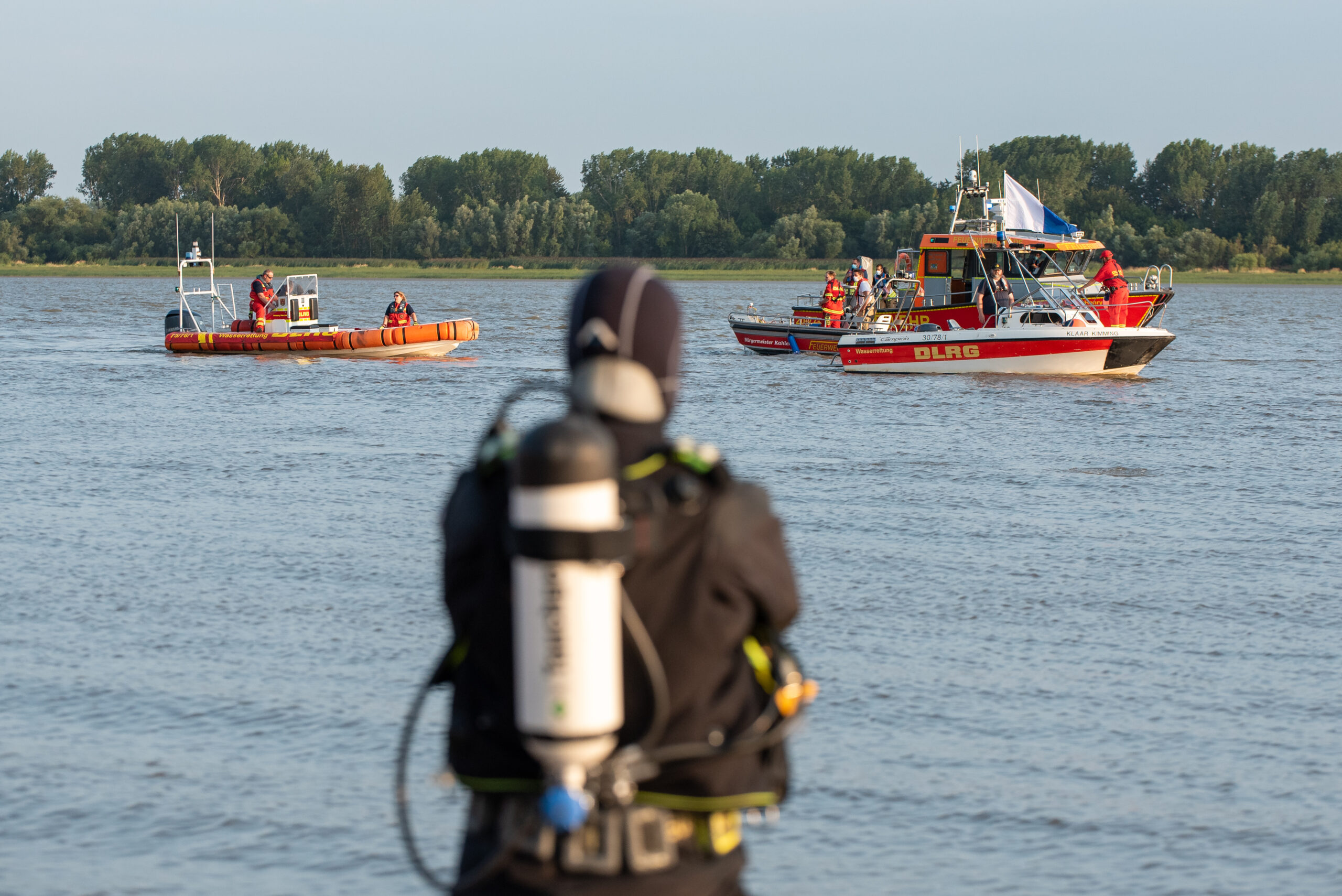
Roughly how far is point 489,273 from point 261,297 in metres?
75.0

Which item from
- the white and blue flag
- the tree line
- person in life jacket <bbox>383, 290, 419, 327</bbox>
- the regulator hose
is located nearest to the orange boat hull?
person in life jacket <bbox>383, 290, 419, 327</bbox>

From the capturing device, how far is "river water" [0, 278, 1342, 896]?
491 centimetres

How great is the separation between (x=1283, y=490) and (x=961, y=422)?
6.09m

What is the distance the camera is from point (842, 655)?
7.21 meters

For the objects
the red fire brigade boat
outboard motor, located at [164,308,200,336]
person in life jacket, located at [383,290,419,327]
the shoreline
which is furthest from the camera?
the shoreline

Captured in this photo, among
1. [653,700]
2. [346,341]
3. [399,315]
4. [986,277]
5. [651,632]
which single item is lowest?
[346,341]

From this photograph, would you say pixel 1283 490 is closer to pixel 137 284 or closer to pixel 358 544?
pixel 358 544

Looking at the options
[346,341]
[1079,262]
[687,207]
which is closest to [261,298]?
[346,341]

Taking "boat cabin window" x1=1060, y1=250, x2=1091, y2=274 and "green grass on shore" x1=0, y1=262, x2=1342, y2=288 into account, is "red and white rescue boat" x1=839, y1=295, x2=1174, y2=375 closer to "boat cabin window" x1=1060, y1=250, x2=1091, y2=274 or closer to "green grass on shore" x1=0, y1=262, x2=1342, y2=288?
"boat cabin window" x1=1060, y1=250, x2=1091, y2=274

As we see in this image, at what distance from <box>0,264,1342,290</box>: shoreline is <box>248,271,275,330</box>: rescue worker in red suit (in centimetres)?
6817

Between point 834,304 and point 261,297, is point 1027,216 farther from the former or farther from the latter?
point 261,297

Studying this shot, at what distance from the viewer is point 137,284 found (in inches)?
3994

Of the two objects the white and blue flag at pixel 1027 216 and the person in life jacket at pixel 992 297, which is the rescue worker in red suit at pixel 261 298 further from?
the white and blue flag at pixel 1027 216

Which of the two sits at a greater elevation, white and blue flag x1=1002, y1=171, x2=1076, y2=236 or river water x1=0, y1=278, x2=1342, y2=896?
white and blue flag x1=1002, y1=171, x2=1076, y2=236
